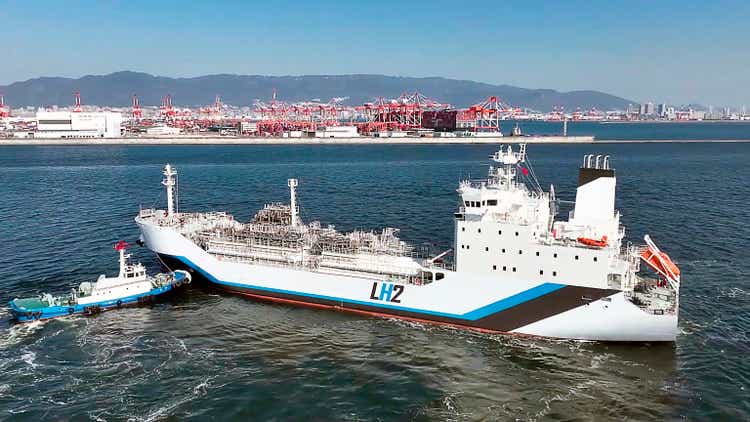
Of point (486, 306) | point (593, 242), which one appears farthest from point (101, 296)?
point (593, 242)

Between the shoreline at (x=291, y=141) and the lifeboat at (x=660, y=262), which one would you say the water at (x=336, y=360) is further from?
the shoreline at (x=291, y=141)

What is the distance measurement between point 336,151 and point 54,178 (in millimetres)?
56438

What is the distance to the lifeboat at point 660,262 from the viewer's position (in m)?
20.2

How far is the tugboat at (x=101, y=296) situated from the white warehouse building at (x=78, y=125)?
4927 inches

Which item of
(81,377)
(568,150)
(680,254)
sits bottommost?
(81,377)

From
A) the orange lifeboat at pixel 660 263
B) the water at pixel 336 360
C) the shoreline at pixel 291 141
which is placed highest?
the shoreline at pixel 291 141

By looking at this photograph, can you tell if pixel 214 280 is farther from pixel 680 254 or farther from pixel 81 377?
pixel 680 254

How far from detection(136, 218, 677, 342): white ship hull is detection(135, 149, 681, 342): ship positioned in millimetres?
43

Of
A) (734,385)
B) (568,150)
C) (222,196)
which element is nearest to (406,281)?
(734,385)

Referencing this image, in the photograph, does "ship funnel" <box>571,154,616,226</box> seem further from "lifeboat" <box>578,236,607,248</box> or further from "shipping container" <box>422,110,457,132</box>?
"shipping container" <box>422,110,457,132</box>

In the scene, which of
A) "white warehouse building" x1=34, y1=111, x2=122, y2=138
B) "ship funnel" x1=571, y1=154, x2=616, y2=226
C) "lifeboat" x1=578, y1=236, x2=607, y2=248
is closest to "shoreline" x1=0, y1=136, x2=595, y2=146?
"white warehouse building" x1=34, y1=111, x2=122, y2=138

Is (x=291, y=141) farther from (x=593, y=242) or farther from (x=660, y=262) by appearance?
(x=660, y=262)

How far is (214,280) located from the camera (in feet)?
85.9

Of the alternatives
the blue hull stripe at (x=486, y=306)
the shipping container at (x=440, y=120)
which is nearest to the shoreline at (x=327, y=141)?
the shipping container at (x=440, y=120)
